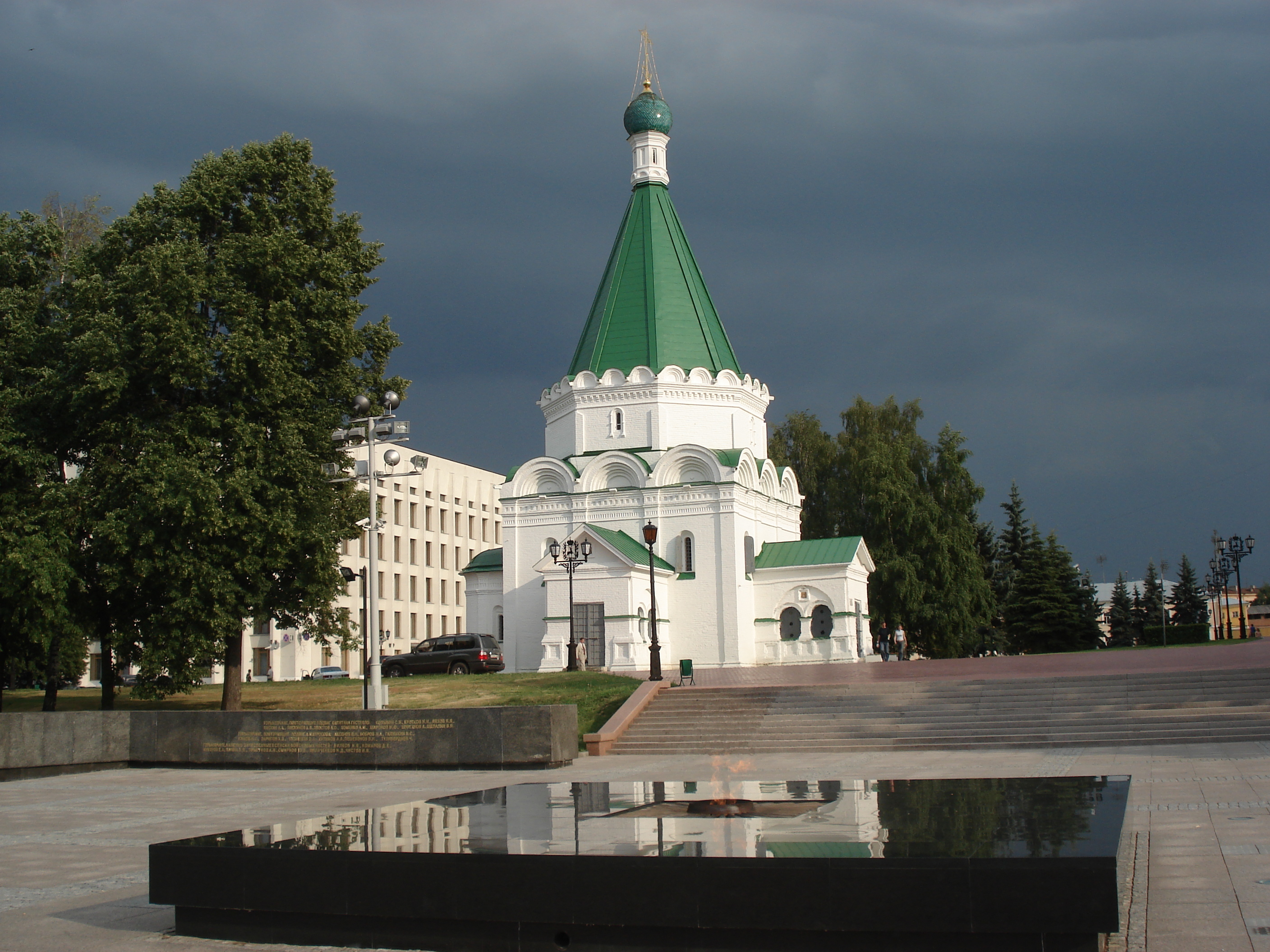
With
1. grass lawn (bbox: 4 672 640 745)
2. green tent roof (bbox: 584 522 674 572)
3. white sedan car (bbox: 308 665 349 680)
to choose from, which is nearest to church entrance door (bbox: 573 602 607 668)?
green tent roof (bbox: 584 522 674 572)

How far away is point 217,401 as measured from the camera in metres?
24.4

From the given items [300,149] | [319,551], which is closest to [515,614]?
[319,551]

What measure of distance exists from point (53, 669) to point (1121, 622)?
5950cm

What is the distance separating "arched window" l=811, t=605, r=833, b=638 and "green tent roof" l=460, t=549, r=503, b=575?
11.8 metres

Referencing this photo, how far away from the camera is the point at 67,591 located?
23.7m

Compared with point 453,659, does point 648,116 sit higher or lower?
higher

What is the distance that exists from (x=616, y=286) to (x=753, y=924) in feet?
129

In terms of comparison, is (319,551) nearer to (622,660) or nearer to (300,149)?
(300,149)

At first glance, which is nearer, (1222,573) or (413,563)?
(1222,573)

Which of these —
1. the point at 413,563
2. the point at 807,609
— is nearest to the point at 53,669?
the point at 807,609

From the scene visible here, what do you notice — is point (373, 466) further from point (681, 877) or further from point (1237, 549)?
point (1237, 549)

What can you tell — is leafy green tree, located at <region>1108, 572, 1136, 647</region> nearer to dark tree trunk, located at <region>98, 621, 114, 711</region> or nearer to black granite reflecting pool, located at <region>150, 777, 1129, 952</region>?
dark tree trunk, located at <region>98, 621, 114, 711</region>

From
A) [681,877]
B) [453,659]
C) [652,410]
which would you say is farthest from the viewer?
[652,410]

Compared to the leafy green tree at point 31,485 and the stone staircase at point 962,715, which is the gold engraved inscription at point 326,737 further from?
the leafy green tree at point 31,485
